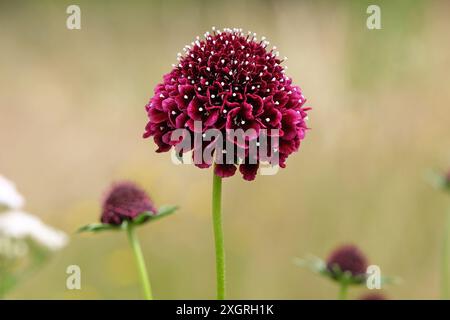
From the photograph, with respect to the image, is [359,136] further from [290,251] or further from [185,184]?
[185,184]

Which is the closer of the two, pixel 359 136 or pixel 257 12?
pixel 359 136

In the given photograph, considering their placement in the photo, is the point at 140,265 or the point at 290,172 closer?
the point at 140,265

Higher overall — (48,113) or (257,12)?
(257,12)

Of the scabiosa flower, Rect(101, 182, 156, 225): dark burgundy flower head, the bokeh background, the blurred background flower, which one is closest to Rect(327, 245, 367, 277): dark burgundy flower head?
the scabiosa flower

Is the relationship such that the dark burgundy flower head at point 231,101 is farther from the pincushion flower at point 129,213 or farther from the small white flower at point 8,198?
the small white flower at point 8,198

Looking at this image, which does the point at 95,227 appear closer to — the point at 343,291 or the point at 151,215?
the point at 151,215

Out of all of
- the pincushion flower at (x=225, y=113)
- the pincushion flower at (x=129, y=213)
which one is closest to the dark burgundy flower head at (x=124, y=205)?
the pincushion flower at (x=129, y=213)

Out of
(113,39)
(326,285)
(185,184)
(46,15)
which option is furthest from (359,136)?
(46,15)

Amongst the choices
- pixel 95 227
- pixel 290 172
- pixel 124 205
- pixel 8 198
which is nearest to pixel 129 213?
pixel 124 205

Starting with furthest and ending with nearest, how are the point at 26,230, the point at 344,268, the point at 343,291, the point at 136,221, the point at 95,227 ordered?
1. the point at 26,230
2. the point at 344,268
3. the point at 343,291
4. the point at 136,221
5. the point at 95,227
